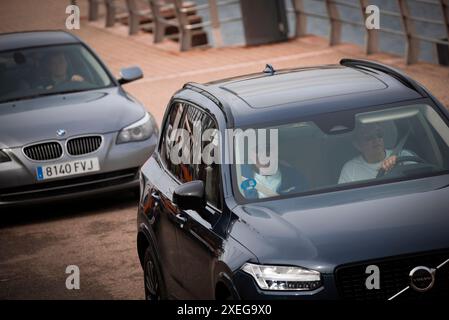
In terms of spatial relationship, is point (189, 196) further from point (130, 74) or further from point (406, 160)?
point (130, 74)

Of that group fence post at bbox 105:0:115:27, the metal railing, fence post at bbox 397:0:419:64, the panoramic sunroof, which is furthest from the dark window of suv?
fence post at bbox 105:0:115:27

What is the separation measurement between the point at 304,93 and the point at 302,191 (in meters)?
0.88

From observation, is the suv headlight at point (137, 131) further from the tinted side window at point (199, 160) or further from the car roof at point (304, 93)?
the car roof at point (304, 93)

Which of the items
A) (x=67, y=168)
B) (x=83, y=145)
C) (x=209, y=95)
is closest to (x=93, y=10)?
(x=83, y=145)

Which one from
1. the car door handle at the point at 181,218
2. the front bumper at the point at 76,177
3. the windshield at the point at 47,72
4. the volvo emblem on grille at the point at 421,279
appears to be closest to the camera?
the volvo emblem on grille at the point at 421,279

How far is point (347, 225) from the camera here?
6.81 meters

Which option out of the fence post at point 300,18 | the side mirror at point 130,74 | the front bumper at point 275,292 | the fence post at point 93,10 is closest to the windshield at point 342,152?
the front bumper at point 275,292

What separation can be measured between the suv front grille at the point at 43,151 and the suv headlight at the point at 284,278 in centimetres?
676

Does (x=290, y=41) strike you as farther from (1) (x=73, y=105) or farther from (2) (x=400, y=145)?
(2) (x=400, y=145)

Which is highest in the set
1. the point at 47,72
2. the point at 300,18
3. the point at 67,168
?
the point at 47,72

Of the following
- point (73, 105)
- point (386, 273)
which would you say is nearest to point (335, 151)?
point (386, 273)

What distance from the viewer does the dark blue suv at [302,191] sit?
654 centimetres

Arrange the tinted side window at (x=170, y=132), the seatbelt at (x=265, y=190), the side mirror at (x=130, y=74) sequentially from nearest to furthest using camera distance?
the seatbelt at (x=265, y=190)
the tinted side window at (x=170, y=132)
the side mirror at (x=130, y=74)

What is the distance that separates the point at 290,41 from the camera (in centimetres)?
2558
